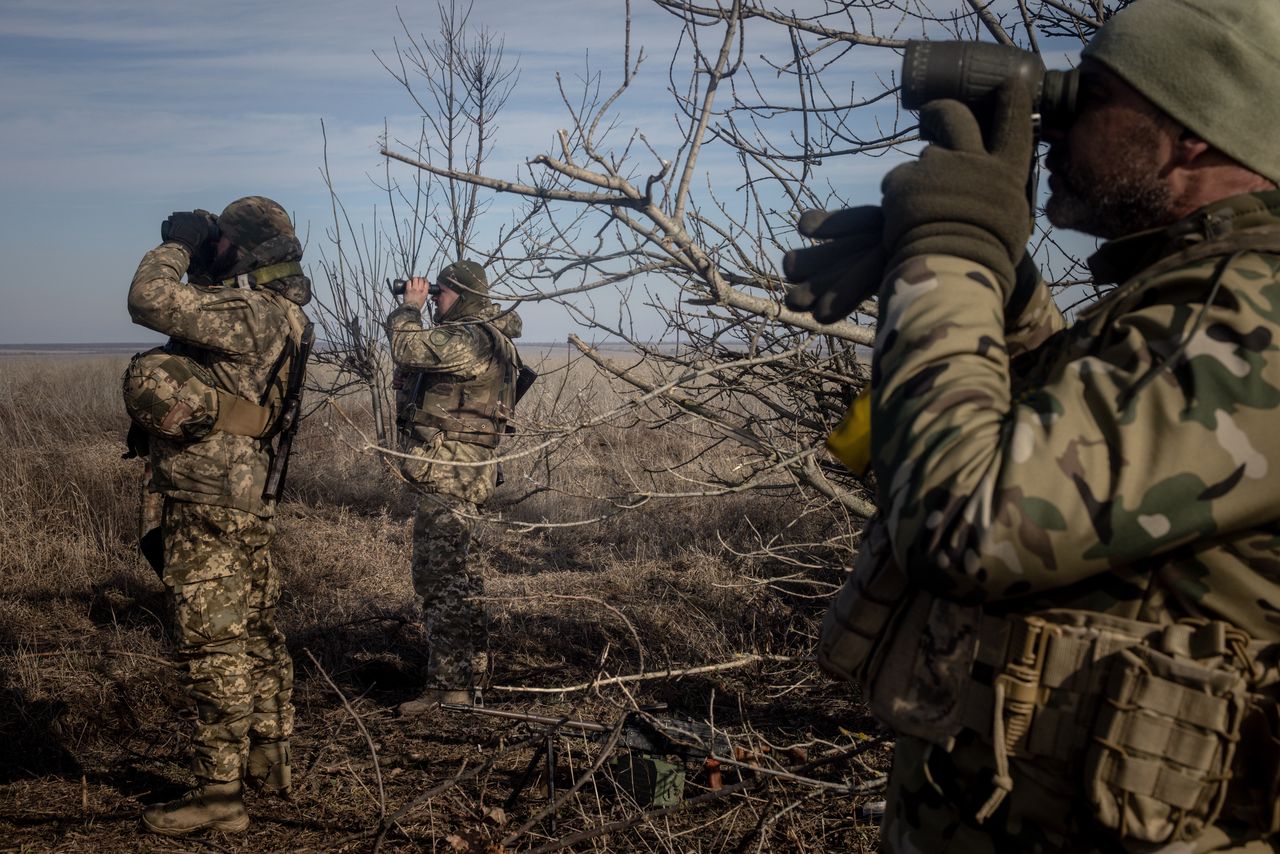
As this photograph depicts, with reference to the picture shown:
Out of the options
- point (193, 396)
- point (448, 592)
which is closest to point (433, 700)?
point (448, 592)

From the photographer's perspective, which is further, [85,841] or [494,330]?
[494,330]

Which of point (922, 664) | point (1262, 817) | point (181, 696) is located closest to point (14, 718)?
point (181, 696)

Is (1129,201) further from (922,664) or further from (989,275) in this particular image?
(922,664)

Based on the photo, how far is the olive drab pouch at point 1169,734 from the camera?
3.31ft

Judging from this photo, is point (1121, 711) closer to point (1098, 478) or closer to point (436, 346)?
point (1098, 478)

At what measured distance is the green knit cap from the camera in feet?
3.86

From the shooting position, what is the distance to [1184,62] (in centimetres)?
119

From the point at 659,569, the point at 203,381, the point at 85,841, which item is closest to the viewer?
the point at 85,841

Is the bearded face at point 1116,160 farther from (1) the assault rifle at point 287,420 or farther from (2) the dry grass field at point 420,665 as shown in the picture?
(1) the assault rifle at point 287,420

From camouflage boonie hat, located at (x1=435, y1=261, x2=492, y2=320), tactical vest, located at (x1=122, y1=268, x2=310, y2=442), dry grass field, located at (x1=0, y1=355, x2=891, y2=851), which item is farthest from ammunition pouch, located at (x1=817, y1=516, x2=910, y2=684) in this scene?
camouflage boonie hat, located at (x1=435, y1=261, x2=492, y2=320)

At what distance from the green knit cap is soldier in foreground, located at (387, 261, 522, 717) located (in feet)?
13.2

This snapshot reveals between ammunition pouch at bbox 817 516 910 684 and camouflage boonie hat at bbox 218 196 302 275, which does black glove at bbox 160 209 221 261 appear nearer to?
camouflage boonie hat at bbox 218 196 302 275

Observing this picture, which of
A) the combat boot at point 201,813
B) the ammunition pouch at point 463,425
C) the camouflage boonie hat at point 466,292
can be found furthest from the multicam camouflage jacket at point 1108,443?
the camouflage boonie hat at point 466,292

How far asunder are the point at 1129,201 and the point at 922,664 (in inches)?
26.0
